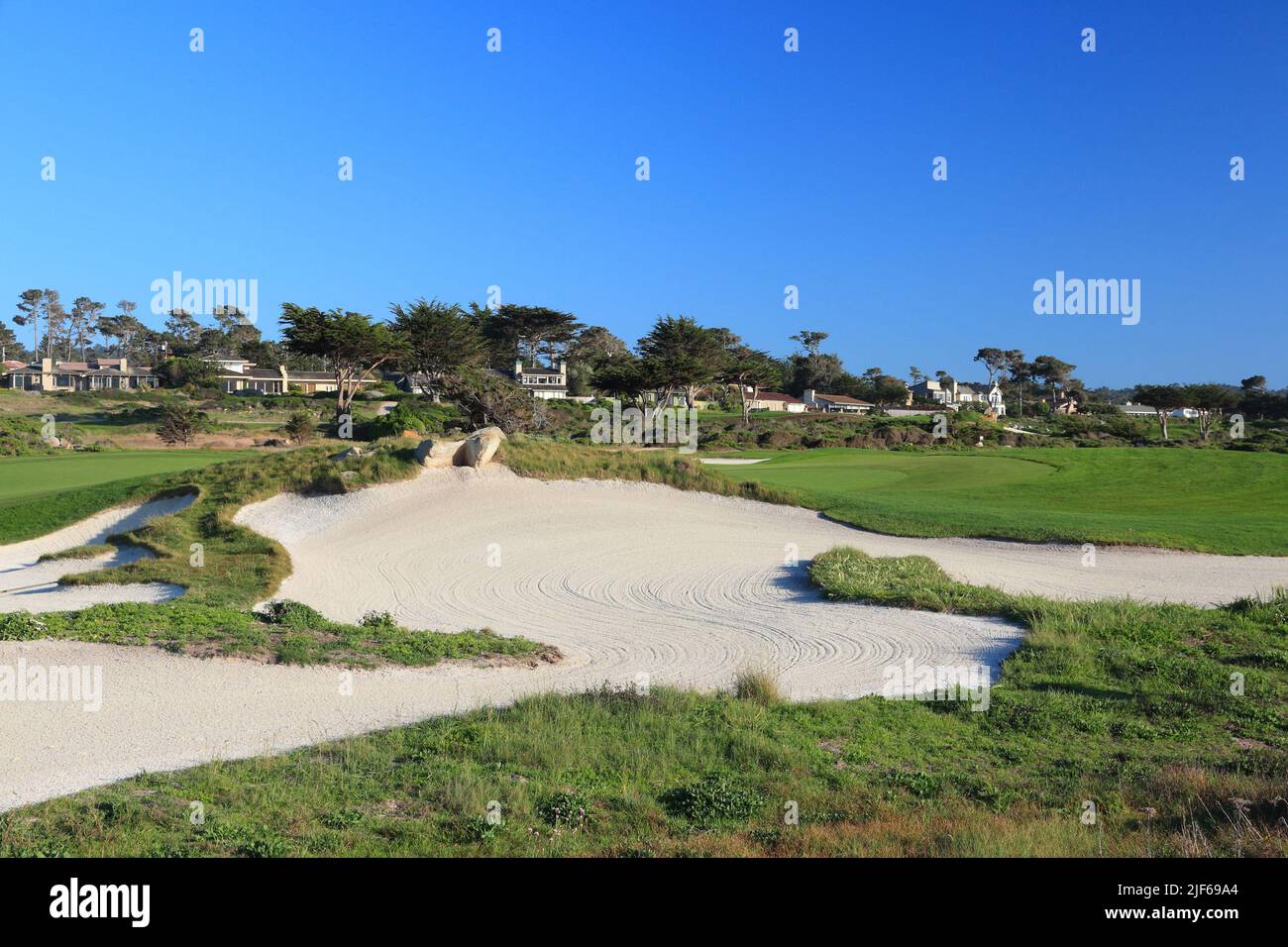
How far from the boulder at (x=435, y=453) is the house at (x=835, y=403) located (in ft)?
288

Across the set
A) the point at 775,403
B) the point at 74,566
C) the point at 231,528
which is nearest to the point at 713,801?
the point at 231,528

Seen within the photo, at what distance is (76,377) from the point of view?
105188 millimetres

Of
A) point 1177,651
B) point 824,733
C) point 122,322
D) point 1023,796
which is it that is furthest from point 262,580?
point 122,322

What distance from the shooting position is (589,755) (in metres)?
7.82

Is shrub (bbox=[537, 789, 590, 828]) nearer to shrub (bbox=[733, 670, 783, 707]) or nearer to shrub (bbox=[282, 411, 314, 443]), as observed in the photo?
shrub (bbox=[733, 670, 783, 707])

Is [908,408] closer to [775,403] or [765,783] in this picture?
[775,403]

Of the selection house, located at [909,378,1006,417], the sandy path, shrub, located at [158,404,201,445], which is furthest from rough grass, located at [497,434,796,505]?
house, located at [909,378,1006,417]

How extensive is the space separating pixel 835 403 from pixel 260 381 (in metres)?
71.5

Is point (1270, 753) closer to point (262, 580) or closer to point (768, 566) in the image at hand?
point (768, 566)

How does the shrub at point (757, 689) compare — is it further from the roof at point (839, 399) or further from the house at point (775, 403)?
the roof at point (839, 399)

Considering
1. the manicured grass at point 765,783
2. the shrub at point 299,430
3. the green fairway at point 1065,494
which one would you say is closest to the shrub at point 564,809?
the manicured grass at point 765,783

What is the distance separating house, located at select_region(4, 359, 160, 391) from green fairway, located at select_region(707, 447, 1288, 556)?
87.9 meters

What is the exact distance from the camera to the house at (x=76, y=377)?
102 meters

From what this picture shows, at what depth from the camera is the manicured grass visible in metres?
5.89
